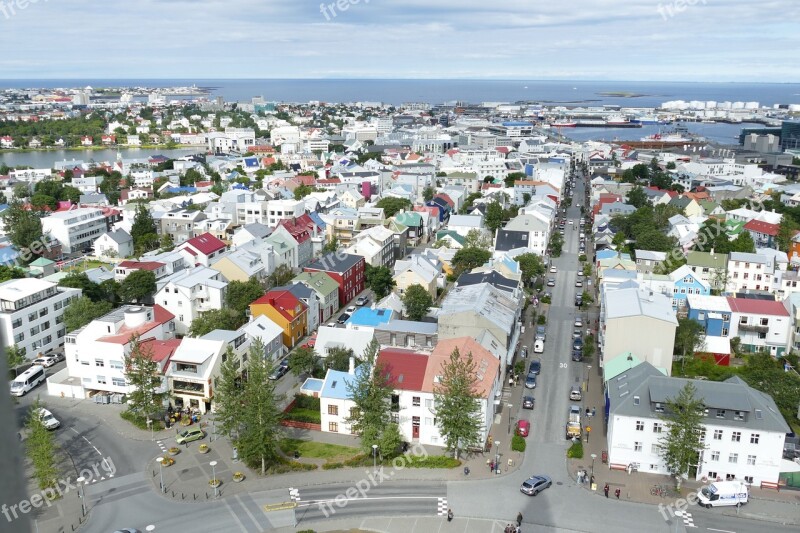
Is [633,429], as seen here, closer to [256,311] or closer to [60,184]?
[256,311]

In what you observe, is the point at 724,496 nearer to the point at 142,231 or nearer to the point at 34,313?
the point at 34,313

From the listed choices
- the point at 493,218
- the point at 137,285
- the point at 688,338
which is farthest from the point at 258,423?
Result: the point at 493,218

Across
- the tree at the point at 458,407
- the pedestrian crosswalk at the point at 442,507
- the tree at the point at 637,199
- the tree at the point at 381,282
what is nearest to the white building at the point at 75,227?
the tree at the point at 381,282

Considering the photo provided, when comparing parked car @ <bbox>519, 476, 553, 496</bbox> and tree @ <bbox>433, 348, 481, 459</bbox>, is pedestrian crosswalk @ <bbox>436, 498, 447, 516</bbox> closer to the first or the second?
tree @ <bbox>433, 348, 481, 459</bbox>

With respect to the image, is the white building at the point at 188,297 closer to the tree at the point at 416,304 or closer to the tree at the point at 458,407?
the tree at the point at 416,304

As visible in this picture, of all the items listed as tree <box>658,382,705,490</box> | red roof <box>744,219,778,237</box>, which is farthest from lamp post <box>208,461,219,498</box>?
red roof <box>744,219,778,237</box>

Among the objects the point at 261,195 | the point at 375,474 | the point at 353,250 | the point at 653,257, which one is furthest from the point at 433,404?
the point at 261,195
